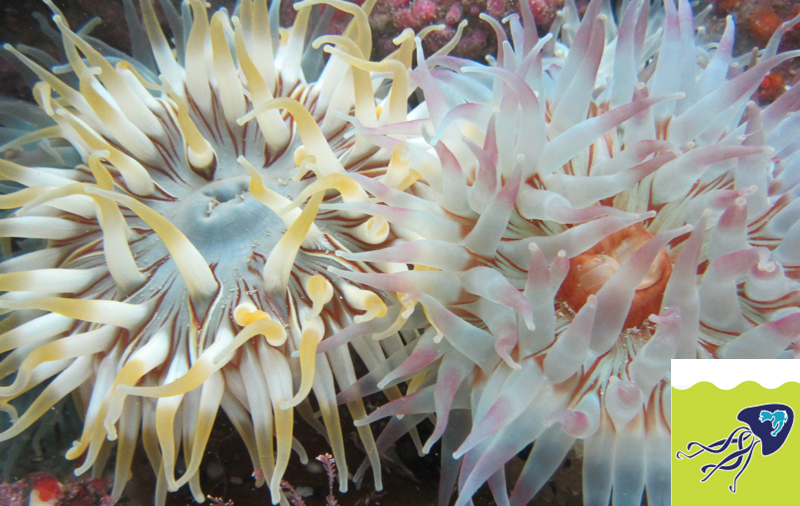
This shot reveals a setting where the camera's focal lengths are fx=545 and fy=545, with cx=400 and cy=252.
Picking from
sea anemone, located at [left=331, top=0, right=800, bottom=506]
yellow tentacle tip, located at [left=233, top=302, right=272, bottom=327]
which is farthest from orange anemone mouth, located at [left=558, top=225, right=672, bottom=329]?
yellow tentacle tip, located at [left=233, top=302, right=272, bottom=327]

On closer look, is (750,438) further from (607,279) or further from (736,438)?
(607,279)

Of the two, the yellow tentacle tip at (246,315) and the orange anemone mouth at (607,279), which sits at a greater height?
the orange anemone mouth at (607,279)

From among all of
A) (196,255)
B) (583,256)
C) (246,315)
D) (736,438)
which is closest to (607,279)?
(583,256)

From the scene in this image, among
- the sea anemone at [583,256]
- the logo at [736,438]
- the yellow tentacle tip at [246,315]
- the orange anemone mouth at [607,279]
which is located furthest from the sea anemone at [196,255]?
the logo at [736,438]

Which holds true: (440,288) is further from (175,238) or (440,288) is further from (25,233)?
(25,233)

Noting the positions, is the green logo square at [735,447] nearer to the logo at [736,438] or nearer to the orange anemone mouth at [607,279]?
the logo at [736,438]

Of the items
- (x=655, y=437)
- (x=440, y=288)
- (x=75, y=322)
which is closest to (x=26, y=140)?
(x=75, y=322)

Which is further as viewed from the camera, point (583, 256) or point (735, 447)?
point (583, 256)
